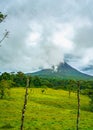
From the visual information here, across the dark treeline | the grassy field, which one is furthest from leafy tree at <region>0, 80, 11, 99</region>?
the grassy field

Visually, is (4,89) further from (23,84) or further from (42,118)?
(23,84)

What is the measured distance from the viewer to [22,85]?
178 m

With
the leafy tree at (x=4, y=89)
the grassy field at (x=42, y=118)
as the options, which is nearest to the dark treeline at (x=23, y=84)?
the leafy tree at (x=4, y=89)

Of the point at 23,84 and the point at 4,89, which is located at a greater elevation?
the point at 23,84

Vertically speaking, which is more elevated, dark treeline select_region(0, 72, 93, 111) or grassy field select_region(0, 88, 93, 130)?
dark treeline select_region(0, 72, 93, 111)

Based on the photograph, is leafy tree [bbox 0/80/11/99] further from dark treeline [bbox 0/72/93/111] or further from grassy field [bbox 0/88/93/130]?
grassy field [bbox 0/88/93/130]

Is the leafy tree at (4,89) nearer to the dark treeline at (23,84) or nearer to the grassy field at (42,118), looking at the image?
the dark treeline at (23,84)

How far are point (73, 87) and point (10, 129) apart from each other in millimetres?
91267

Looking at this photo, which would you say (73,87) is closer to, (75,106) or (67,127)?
(75,106)

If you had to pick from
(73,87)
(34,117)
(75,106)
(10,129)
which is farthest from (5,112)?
(73,87)

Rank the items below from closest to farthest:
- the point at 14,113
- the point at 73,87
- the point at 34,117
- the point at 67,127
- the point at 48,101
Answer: the point at 67,127 < the point at 34,117 < the point at 14,113 < the point at 48,101 < the point at 73,87

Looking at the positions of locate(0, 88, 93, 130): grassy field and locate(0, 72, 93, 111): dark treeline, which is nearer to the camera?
locate(0, 88, 93, 130): grassy field

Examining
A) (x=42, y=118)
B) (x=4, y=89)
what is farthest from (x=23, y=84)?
(x=42, y=118)

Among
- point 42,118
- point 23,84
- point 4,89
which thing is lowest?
point 42,118
